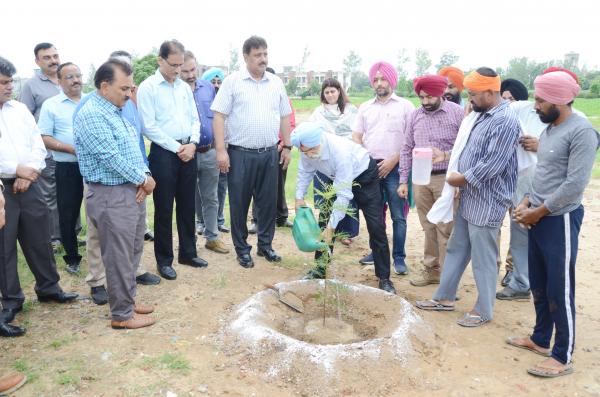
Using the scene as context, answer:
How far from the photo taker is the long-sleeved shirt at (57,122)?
16.0ft

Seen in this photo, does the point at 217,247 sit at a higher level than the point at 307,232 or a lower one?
lower

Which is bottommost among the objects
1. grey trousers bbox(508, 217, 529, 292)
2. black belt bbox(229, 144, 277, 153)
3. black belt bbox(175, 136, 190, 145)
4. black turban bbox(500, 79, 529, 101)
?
grey trousers bbox(508, 217, 529, 292)

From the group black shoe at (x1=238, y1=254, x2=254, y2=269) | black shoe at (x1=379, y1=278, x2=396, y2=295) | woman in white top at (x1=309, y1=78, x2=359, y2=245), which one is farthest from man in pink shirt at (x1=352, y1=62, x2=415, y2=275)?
black shoe at (x1=238, y1=254, x2=254, y2=269)

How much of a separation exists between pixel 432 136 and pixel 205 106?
273cm

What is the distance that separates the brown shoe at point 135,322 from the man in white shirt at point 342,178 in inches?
58.5

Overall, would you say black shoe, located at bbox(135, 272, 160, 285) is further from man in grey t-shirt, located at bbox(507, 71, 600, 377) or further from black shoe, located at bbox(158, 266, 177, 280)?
man in grey t-shirt, located at bbox(507, 71, 600, 377)

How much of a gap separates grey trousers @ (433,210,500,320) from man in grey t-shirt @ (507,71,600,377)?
48 cm

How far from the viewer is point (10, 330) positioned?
386 centimetres

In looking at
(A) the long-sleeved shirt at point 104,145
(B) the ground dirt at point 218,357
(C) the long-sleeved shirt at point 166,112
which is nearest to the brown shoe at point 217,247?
(B) the ground dirt at point 218,357

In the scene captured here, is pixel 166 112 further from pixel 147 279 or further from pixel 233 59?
pixel 233 59

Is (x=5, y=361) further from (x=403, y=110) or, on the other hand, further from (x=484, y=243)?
(x=403, y=110)

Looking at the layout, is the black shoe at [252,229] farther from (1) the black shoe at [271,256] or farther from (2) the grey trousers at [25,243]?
(2) the grey trousers at [25,243]

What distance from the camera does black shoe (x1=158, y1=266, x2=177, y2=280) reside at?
505 cm

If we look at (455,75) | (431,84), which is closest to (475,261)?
(431,84)
